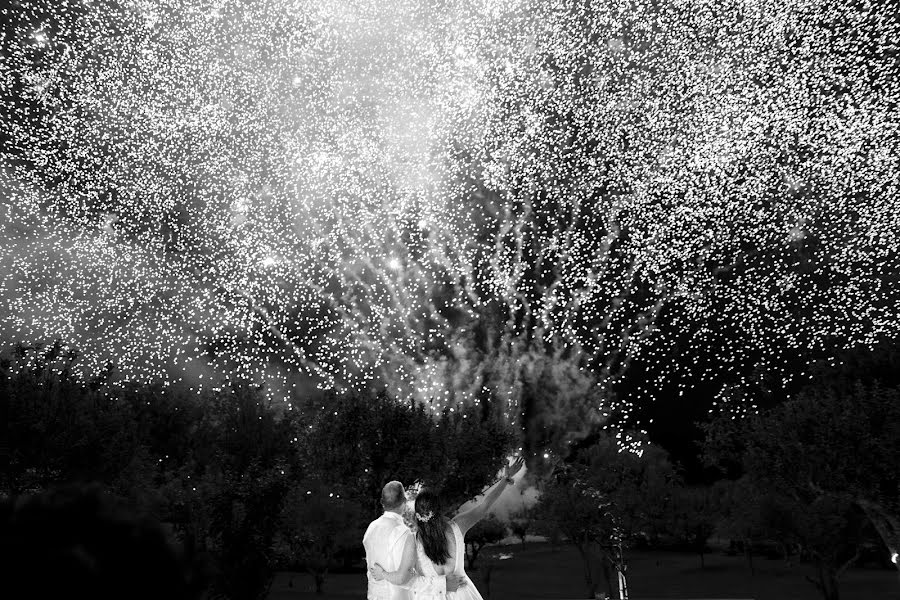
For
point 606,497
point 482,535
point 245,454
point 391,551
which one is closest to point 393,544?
point 391,551

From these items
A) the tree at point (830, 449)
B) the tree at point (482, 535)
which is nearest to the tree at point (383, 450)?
the tree at point (830, 449)

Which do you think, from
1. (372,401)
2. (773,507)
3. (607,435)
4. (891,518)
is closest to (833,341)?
(773,507)

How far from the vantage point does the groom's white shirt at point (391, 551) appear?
8.03 meters

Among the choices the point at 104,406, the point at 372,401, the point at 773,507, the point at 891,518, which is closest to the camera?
the point at 891,518

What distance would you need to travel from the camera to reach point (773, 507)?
45.0 m

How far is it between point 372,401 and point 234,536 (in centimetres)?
1123

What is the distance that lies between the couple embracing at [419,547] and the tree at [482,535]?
59.8m

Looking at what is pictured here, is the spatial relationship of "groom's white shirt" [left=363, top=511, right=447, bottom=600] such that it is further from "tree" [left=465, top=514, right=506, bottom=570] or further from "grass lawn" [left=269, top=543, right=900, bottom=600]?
"tree" [left=465, top=514, right=506, bottom=570]

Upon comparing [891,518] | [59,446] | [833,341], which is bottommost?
[891,518]

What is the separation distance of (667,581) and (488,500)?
202ft

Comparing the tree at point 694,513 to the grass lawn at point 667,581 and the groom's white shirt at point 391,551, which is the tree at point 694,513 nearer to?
the grass lawn at point 667,581

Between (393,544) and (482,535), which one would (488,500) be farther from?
(482,535)

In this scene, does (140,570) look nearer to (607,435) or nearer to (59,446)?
(59,446)

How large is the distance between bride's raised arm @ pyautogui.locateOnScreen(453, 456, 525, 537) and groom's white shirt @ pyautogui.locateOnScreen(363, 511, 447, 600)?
696 millimetres
